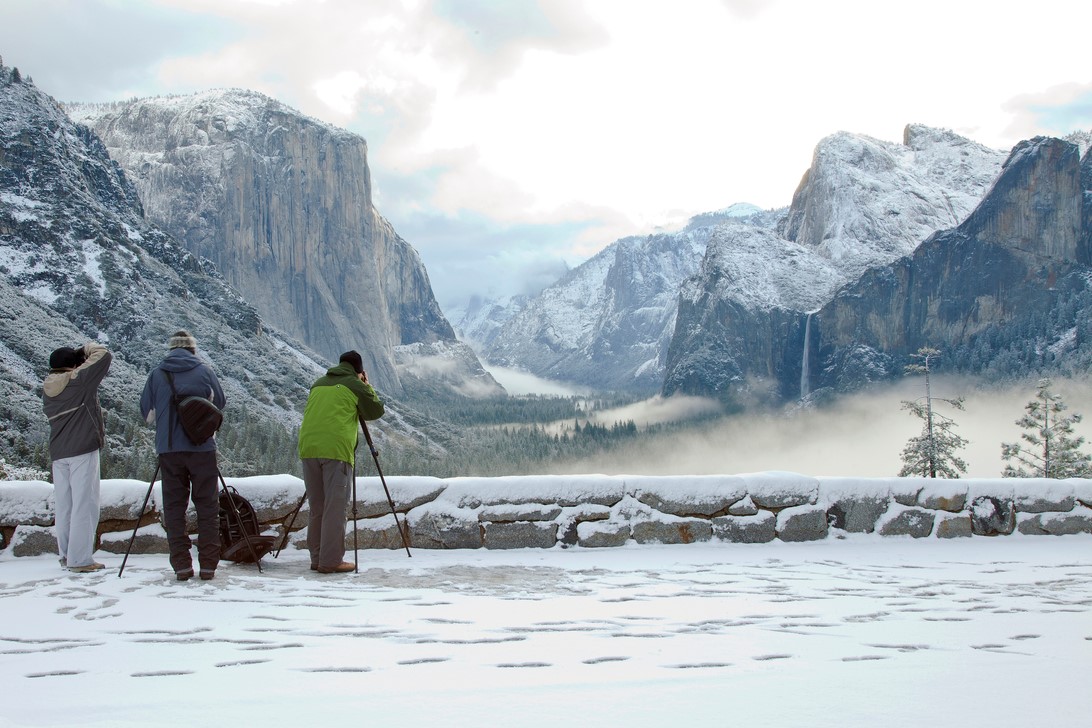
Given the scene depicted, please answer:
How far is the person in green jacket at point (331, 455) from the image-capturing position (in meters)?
7.82

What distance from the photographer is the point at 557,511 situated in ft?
30.3

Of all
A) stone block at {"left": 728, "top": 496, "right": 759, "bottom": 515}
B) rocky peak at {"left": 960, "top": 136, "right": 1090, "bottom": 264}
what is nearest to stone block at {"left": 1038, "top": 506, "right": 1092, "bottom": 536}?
stone block at {"left": 728, "top": 496, "right": 759, "bottom": 515}

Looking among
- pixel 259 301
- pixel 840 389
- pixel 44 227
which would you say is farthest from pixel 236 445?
pixel 840 389

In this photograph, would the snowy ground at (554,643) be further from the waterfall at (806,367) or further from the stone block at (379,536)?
the waterfall at (806,367)

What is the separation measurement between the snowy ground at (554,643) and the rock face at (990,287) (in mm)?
168370

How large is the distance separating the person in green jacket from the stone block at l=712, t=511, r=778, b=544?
3877 millimetres

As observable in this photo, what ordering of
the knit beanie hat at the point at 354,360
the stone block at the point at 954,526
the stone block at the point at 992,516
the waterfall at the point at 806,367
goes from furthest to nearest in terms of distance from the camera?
1. the waterfall at the point at 806,367
2. the stone block at the point at 992,516
3. the stone block at the point at 954,526
4. the knit beanie hat at the point at 354,360

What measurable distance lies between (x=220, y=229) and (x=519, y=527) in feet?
626

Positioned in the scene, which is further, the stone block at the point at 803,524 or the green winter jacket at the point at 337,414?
the stone block at the point at 803,524

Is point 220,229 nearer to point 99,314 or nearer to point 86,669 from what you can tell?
point 99,314

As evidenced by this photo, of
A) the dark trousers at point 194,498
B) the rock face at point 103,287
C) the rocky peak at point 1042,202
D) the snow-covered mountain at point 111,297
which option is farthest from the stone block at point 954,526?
the rocky peak at point 1042,202

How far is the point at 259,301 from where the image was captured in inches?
→ 7269

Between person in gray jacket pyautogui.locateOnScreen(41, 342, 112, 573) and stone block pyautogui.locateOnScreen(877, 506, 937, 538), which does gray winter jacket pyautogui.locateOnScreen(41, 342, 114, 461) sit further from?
stone block pyautogui.locateOnScreen(877, 506, 937, 538)

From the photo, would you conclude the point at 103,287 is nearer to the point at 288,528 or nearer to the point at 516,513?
the point at 288,528
